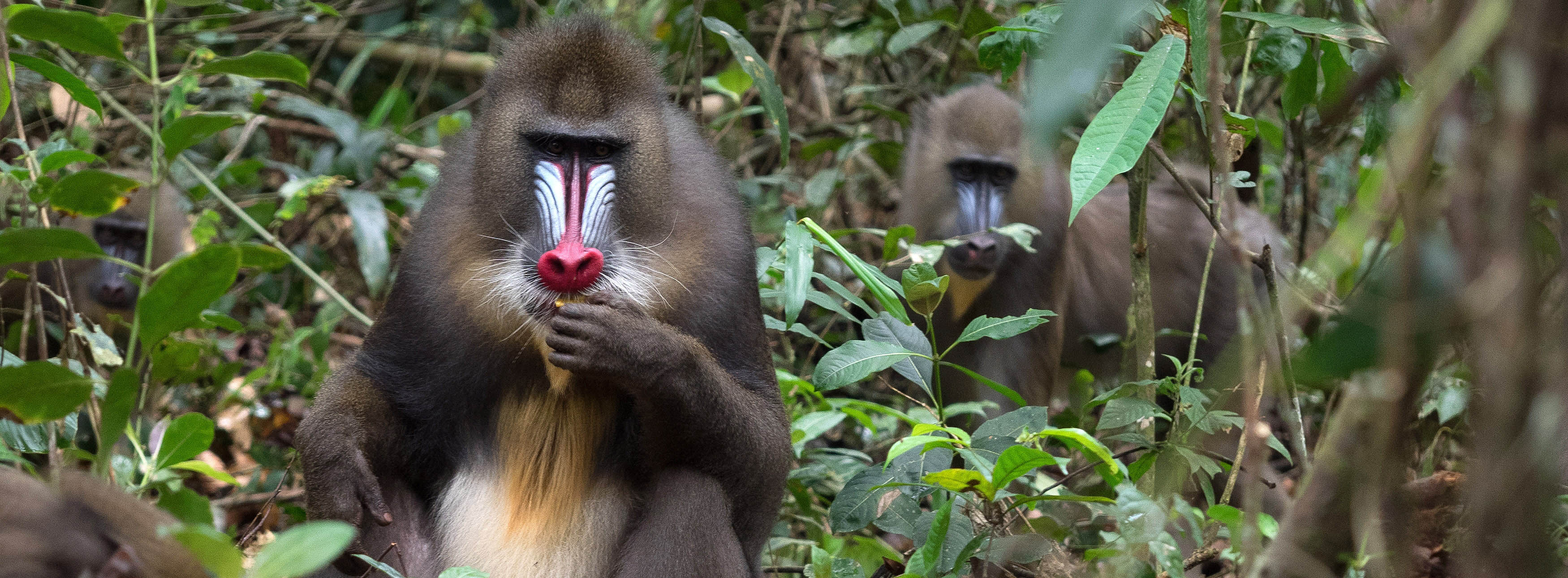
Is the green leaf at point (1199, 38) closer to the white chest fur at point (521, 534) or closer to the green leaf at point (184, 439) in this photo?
the white chest fur at point (521, 534)

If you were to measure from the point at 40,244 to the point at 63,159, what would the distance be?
703 mm

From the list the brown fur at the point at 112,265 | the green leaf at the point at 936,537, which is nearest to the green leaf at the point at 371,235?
the brown fur at the point at 112,265

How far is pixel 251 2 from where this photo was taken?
404 centimetres

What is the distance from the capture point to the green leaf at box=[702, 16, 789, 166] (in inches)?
138

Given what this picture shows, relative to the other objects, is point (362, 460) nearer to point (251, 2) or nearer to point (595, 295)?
point (595, 295)

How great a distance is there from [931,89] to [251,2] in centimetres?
318

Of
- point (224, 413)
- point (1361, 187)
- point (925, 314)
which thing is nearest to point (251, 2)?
point (224, 413)

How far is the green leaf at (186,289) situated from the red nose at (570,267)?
1.87 feet

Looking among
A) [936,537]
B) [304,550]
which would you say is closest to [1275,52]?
[936,537]

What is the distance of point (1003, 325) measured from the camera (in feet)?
9.34

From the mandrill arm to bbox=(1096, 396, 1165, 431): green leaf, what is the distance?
2.31 feet

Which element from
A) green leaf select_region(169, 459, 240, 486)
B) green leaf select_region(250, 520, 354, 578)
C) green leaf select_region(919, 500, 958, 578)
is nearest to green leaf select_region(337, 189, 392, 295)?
green leaf select_region(169, 459, 240, 486)

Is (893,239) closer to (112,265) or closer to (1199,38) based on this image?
(1199,38)

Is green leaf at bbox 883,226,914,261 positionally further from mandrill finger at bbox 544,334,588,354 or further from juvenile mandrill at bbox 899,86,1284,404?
juvenile mandrill at bbox 899,86,1284,404
